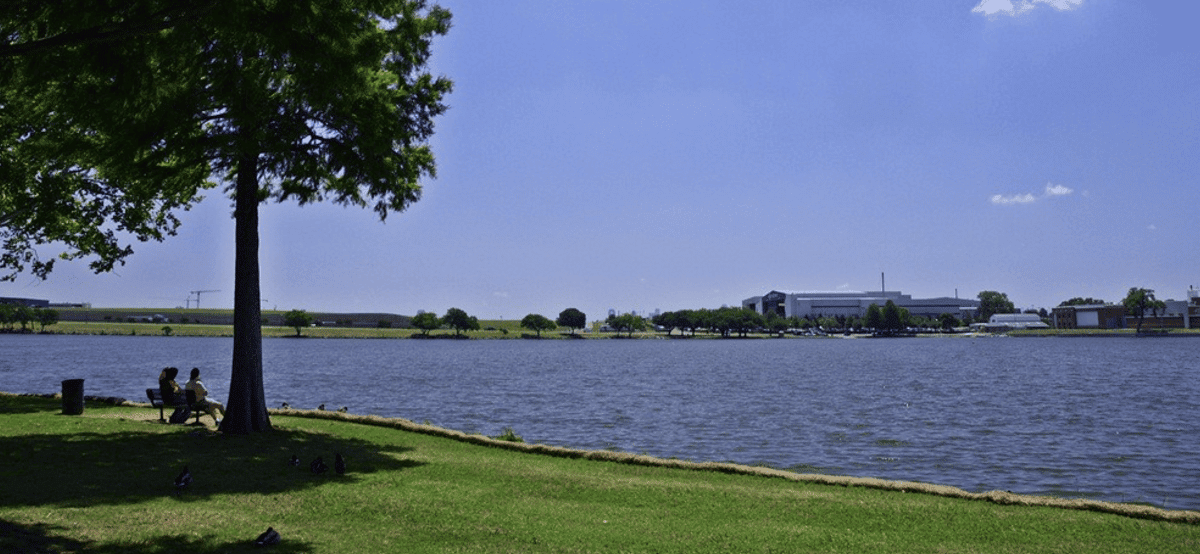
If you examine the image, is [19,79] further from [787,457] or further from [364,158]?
[787,457]

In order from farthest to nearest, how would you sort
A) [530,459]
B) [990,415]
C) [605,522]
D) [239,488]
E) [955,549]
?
[990,415]
[530,459]
[239,488]
[605,522]
[955,549]

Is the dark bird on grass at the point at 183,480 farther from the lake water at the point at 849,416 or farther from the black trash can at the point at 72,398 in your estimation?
the lake water at the point at 849,416

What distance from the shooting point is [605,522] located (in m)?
11.2

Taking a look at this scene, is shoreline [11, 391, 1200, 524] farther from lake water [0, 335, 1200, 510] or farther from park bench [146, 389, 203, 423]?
lake water [0, 335, 1200, 510]

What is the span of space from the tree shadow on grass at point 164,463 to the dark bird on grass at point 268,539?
3459mm

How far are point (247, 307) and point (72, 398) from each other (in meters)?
6.82

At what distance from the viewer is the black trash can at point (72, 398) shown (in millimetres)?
22547

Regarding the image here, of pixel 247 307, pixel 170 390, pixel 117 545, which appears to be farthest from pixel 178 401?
pixel 117 545

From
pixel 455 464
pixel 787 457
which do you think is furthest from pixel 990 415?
pixel 455 464

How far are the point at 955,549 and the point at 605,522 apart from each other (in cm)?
459

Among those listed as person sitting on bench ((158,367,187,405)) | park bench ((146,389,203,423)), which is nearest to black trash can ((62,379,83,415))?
park bench ((146,389,203,423))

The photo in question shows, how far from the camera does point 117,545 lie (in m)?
9.25

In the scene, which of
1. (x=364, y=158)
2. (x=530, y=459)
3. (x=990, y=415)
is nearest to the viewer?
(x=530, y=459)

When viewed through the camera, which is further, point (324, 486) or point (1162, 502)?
point (1162, 502)
